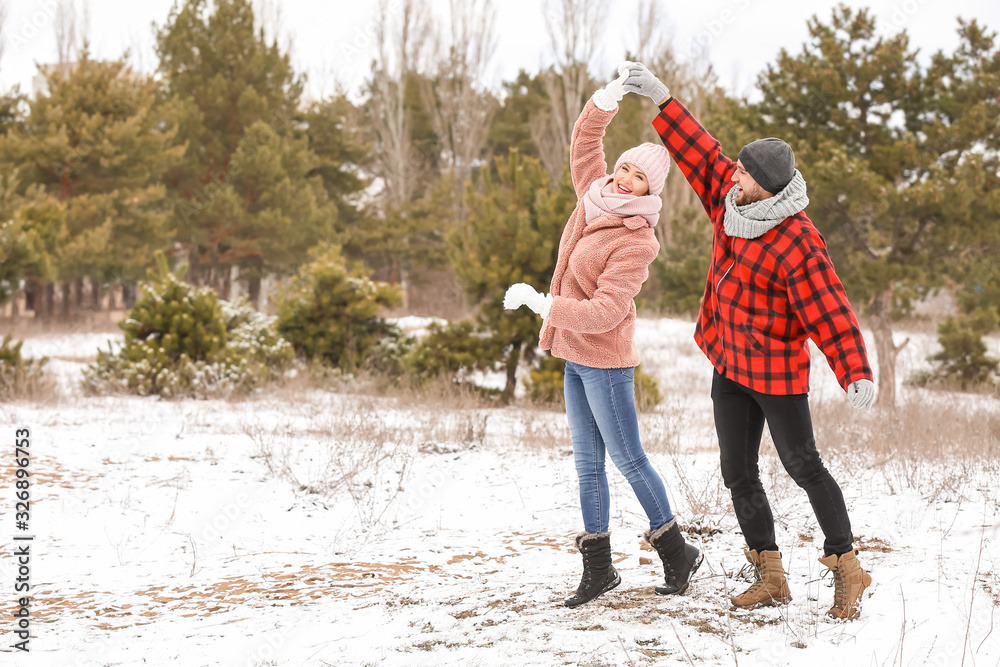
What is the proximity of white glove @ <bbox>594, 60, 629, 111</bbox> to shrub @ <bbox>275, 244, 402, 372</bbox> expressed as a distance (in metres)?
8.04

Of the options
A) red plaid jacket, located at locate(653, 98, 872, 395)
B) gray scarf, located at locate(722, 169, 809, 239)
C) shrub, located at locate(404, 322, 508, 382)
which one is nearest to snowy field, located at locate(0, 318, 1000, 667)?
red plaid jacket, located at locate(653, 98, 872, 395)

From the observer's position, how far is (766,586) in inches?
106

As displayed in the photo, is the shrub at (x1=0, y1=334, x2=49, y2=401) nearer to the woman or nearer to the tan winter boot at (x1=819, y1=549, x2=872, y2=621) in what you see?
the woman

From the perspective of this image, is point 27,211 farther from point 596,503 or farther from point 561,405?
point 596,503

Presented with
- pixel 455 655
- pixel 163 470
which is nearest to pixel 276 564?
pixel 455 655

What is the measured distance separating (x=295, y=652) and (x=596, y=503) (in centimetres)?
120

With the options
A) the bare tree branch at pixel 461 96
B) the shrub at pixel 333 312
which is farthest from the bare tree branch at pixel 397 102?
the shrub at pixel 333 312

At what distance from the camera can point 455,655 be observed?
2420 millimetres

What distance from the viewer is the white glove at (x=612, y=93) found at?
2793mm

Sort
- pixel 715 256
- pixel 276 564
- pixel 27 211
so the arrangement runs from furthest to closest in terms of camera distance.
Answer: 1. pixel 27 211
2. pixel 276 564
3. pixel 715 256

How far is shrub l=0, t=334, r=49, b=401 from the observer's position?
24.5 feet

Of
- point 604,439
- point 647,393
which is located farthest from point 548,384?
point 604,439

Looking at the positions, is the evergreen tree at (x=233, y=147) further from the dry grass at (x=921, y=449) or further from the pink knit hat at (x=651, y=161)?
the pink knit hat at (x=651, y=161)

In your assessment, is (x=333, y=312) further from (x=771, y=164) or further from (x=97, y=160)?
(x=97, y=160)
